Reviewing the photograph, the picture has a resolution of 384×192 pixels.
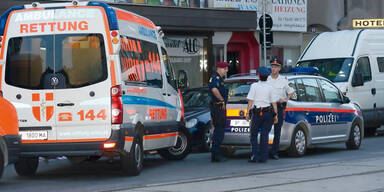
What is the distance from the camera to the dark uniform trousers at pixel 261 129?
14.3m

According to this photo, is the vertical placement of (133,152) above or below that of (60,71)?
below

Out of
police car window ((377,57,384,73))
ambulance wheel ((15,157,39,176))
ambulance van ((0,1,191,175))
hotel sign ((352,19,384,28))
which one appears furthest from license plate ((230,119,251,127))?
hotel sign ((352,19,384,28))

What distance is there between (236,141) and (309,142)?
1582 millimetres

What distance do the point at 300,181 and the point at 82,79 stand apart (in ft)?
11.2

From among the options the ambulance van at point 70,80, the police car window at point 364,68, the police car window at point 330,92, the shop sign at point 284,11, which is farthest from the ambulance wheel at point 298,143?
the shop sign at point 284,11

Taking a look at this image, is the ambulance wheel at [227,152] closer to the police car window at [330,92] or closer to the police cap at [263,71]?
the police car window at [330,92]

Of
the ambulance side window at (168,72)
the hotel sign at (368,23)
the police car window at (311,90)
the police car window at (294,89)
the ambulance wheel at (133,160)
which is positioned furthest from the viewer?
the hotel sign at (368,23)

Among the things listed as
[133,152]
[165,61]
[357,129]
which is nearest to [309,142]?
[357,129]

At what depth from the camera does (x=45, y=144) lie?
39.3ft

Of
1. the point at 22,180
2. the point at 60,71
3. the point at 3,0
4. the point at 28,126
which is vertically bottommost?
the point at 22,180

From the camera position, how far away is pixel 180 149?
16.1 m

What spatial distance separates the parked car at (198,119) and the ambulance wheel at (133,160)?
379cm

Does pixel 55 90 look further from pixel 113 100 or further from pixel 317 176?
A: pixel 317 176

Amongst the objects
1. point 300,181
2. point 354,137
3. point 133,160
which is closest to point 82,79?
point 133,160
